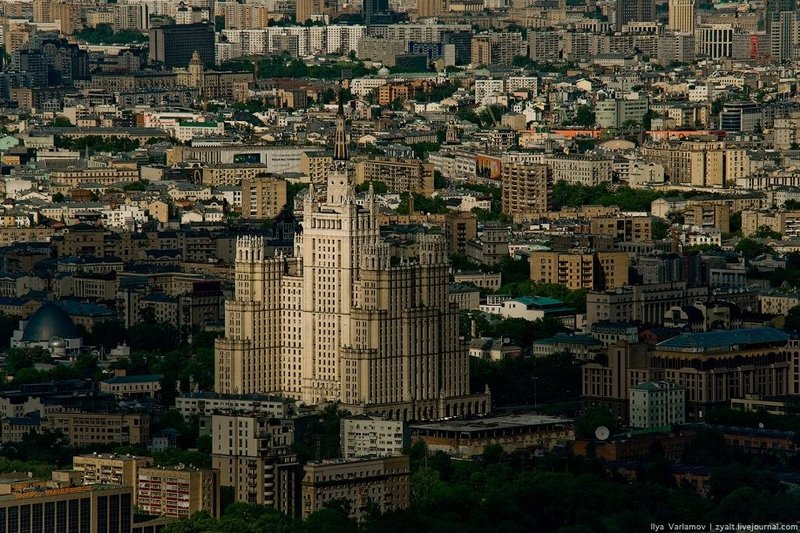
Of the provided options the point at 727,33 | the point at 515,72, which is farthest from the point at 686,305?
the point at 727,33

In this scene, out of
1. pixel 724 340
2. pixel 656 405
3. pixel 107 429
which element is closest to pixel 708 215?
pixel 724 340

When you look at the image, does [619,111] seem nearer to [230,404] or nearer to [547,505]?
[230,404]

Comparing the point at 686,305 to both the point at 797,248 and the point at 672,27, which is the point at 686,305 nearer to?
the point at 797,248

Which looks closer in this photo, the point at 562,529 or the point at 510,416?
the point at 562,529

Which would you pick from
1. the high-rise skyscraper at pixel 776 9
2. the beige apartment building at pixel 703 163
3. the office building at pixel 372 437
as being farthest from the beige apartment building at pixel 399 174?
the high-rise skyscraper at pixel 776 9

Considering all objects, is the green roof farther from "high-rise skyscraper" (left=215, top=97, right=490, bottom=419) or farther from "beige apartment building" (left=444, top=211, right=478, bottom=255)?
"beige apartment building" (left=444, top=211, right=478, bottom=255)

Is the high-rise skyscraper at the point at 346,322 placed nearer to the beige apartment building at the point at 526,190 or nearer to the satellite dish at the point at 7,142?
the beige apartment building at the point at 526,190

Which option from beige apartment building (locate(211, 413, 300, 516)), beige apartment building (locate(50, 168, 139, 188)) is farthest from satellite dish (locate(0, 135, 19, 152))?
beige apartment building (locate(211, 413, 300, 516))

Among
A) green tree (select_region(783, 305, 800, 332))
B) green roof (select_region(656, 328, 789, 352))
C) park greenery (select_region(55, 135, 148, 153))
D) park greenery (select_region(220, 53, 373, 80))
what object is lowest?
park greenery (select_region(220, 53, 373, 80))
